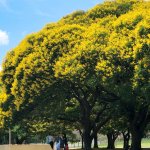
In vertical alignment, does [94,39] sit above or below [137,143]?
above

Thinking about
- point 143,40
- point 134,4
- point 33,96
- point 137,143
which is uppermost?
point 134,4

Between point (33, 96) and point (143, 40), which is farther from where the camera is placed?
point (33, 96)

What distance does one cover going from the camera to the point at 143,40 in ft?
93.5

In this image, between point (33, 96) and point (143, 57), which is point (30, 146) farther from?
point (143, 57)

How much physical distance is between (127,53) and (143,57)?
1421 mm

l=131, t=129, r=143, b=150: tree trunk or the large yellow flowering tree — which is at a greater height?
the large yellow flowering tree

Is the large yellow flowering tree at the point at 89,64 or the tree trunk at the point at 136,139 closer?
the large yellow flowering tree at the point at 89,64

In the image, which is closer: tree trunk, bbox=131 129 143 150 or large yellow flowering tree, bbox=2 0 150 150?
large yellow flowering tree, bbox=2 0 150 150

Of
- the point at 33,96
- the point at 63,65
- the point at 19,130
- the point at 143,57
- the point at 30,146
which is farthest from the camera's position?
the point at 19,130

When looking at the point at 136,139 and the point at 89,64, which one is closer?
the point at 89,64

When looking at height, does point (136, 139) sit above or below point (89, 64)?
below

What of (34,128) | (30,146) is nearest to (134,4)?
(30,146)

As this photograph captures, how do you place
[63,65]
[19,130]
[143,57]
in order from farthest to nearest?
[19,130]
[63,65]
[143,57]

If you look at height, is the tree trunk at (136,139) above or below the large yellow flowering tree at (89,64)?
below
